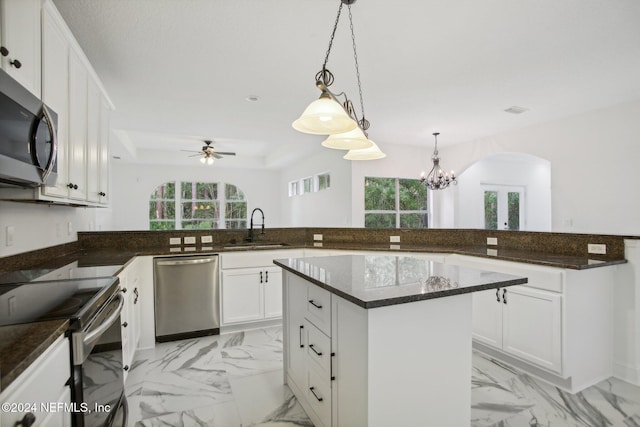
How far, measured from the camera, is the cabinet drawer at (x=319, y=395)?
5.14 feet

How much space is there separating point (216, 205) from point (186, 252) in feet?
19.3

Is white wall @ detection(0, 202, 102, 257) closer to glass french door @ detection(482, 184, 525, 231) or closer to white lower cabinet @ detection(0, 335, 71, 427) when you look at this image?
white lower cabinet @ detection(0, 335, 71, 427)

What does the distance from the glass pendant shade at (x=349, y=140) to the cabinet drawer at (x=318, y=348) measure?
1127 millimetres

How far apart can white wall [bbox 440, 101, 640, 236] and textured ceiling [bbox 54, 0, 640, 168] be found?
267 mm

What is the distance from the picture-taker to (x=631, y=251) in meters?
2.31

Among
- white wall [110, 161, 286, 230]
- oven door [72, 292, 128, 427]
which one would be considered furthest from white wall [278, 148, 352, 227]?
oven door [72, 292, 128, 427]

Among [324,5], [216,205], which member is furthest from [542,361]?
[216,205]

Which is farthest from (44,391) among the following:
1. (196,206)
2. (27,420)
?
(196,206)

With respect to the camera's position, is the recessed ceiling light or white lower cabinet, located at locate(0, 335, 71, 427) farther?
the recessed ceiling light

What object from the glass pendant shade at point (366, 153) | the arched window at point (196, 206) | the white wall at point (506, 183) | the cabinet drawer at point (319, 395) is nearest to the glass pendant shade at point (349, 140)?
the glass pendant shade at point (366, 153)

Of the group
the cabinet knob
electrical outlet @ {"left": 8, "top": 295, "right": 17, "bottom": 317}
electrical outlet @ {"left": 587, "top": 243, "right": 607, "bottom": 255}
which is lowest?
the cabinet knob

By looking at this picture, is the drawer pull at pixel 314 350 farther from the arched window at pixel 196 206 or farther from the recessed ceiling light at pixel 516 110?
the arched window at pixel 196 206

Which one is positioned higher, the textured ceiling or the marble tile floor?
the textured ceiling

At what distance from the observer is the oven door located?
108 centimetres
